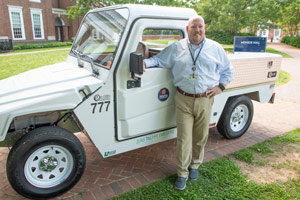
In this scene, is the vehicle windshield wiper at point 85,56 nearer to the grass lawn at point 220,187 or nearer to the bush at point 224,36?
the grass lawn at point 220,187

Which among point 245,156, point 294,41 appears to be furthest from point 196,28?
point 294,41

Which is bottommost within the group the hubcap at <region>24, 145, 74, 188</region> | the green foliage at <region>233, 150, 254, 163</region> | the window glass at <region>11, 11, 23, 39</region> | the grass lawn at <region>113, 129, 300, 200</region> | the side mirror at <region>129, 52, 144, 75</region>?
the grass lawn at <region>113, 129, 300, 200</region>

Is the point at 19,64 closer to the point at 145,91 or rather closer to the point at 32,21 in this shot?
the point at 145,91

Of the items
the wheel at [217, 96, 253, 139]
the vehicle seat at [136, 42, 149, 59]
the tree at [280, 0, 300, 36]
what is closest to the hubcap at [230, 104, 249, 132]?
the wheel at [217, 96, 253, 139]

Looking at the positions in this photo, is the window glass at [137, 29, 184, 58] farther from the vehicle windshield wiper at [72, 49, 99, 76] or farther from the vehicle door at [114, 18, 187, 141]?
the vehicle windshield wiper at [72, 49, 99, 76]

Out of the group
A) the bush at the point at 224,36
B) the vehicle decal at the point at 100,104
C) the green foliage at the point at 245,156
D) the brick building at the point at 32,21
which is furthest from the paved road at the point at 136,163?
the brick building at the point at 32,21

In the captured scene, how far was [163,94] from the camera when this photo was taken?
334cm

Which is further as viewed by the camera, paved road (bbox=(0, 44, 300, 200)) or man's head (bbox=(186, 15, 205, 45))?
paved road (bbox=(0, 44, 300, 200))

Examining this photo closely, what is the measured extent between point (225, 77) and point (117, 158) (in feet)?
6.85

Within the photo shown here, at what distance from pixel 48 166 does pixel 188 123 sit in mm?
1783

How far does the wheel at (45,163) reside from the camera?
268 cm

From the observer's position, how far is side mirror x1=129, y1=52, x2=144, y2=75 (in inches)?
106

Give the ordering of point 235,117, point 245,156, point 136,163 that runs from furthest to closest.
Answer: point 235,117 < point 245,156 < point 136,163

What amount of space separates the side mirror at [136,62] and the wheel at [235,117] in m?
2.22
